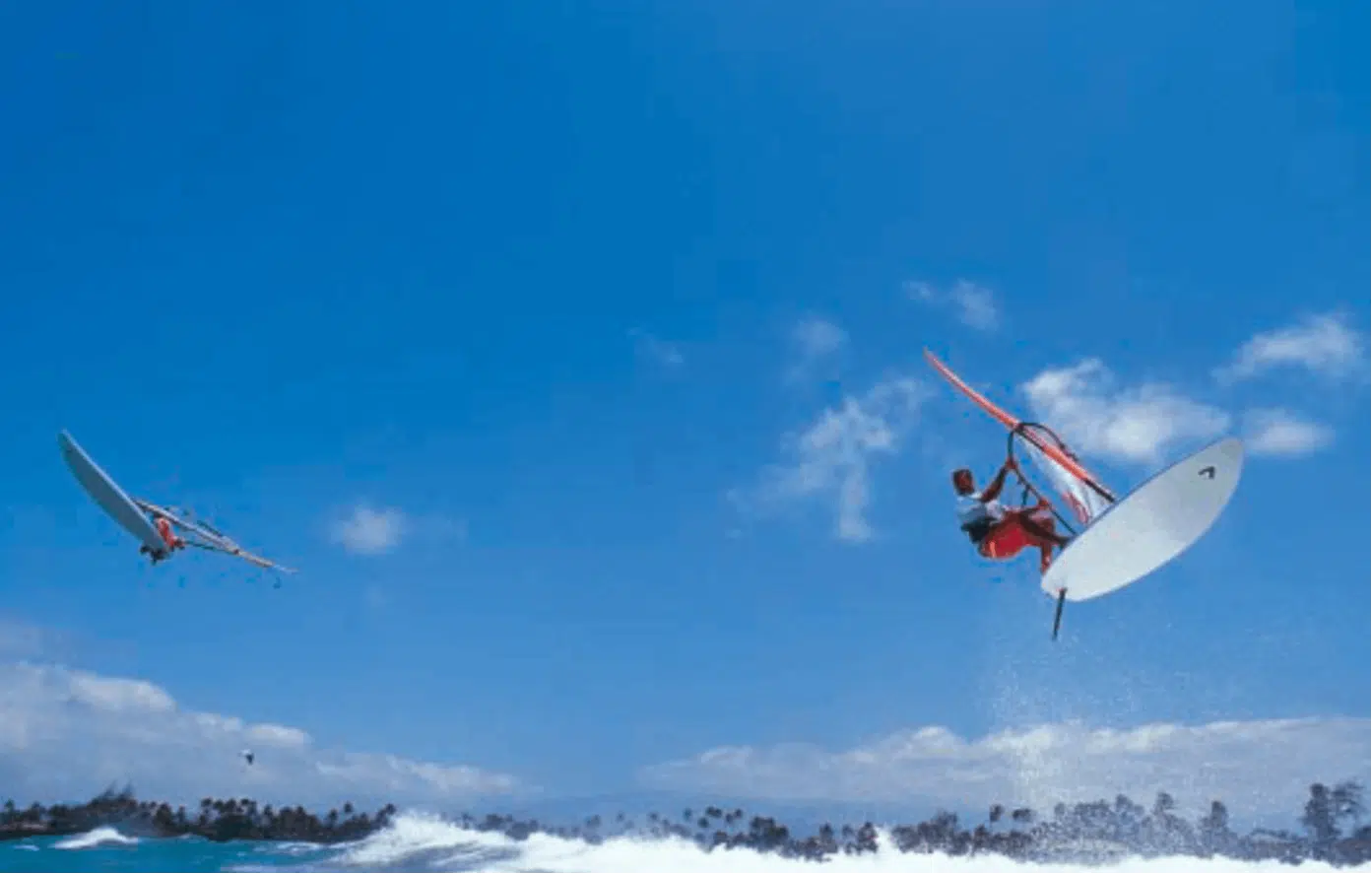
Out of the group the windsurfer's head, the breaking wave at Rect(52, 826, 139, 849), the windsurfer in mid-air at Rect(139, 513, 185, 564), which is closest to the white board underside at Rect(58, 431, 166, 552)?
the windsurfer in mid-air at Rect(139, 513, 185, 564)

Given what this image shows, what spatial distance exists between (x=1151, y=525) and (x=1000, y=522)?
188 cm

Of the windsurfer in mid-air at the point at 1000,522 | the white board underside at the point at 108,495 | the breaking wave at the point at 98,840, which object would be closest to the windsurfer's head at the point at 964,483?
the windsurfer in mid-air at the point at 1000,522

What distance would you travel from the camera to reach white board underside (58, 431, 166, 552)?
72.6 ft

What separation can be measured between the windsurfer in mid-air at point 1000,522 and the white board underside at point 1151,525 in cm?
52

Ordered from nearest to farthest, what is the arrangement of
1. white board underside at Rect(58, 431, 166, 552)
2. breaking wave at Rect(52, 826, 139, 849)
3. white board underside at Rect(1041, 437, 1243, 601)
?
1. white board underside at Rect(1041, 437, 1243, 601)
2. white board underside at Rect(58, 431, 166, 552)
3. breaking wave at Rect(52, 826, 139, 849)

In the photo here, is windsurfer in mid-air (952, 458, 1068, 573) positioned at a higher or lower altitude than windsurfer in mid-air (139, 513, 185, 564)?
lower

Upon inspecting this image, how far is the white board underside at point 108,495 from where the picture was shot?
72.6ft

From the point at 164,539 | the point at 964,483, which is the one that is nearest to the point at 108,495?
the point at 164,539

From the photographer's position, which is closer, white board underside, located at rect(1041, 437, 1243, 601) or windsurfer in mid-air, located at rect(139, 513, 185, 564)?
white board underside, located at rect(1041, 437, 1243, 601)

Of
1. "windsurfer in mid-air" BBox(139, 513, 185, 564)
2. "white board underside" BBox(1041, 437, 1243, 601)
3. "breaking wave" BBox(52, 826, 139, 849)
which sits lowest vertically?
"breaking wave" BBox(52, 826, 139, 849)

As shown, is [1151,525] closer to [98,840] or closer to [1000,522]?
[1000,522]

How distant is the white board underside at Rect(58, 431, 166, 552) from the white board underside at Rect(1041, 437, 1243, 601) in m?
18.6

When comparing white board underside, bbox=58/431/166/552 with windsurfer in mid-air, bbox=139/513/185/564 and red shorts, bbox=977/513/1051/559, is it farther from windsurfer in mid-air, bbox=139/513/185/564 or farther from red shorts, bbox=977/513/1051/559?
red shorts, bbox=977/513/1051/559

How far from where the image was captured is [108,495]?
22422mm
